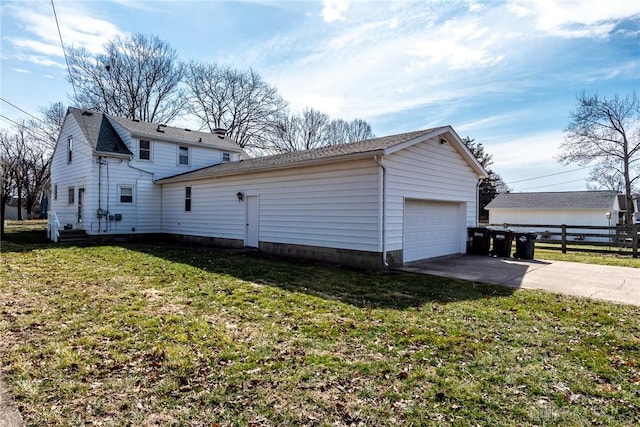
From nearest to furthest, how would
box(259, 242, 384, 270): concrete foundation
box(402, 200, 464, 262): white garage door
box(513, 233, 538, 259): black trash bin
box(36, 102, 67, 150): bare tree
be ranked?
box(259, 242, 384, 270): concrete foundation, box(402, 200, 464, 262): white garage door, box(513, 233, 538, 259): black trash bin, box(36, 102, 67, 150): bare tree

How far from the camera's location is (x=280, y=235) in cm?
1176

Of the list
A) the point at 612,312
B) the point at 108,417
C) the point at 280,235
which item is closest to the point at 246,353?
the point at 108,417

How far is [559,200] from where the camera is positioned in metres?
30.0

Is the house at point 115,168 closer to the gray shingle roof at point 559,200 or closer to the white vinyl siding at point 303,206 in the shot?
the white vinyl siding at point 303,206

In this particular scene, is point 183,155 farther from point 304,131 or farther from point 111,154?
point 304,131

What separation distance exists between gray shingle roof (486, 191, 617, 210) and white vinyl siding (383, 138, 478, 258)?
68.2 feet

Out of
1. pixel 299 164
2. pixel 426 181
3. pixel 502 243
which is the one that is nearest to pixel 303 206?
pixel 299 164

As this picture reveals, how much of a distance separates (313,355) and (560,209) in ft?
105

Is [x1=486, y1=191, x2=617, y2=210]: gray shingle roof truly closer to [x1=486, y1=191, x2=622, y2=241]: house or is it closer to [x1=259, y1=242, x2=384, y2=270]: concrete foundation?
[x1=486, y1=191, x2=622, y2=241]: house

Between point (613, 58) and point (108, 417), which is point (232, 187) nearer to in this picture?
point (108, 417)

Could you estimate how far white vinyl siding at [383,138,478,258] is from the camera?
9461 mm

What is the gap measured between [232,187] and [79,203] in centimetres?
879

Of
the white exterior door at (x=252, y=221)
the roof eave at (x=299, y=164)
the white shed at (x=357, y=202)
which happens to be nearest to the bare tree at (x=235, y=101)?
the roof eave at (x=299, y=164)

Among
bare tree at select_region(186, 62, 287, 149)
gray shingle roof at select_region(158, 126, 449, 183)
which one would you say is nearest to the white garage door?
gray shingle roof at select_region(158, 126, 449, 183)
